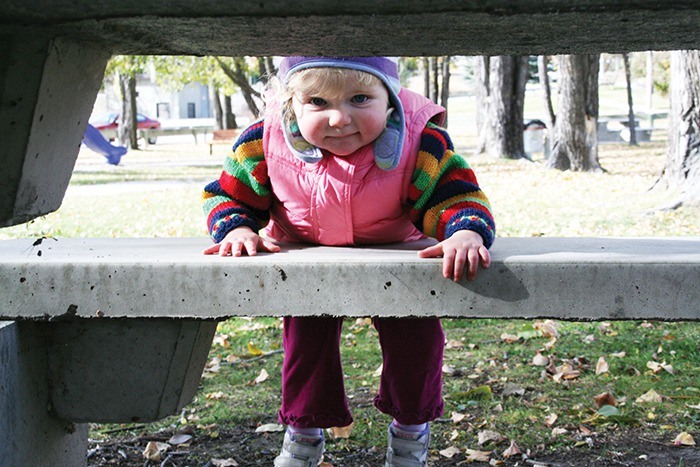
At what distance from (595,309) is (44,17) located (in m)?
1.45

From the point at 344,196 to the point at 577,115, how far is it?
488 inches

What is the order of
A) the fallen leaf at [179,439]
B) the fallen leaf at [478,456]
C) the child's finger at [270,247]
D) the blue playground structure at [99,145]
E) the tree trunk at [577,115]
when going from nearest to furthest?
the child's finger at [270,247], the fallen leaf at [478,456], the fallen leaf at [179,439], the blue playground structure at [99,145], the tree trunk at [577,115]

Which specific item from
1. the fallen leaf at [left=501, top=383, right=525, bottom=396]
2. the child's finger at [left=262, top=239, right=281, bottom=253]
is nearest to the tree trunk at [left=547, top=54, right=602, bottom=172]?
the fallen leaf at [left=501, top=383, right=525, bottom=396]

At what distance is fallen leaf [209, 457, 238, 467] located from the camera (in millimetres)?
3270

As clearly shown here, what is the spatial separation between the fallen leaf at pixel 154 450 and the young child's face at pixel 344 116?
131 centimetres

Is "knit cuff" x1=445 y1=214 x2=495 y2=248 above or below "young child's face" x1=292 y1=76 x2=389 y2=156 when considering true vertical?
below

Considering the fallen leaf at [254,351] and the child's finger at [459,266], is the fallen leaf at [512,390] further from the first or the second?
the child's finger at [459,266]

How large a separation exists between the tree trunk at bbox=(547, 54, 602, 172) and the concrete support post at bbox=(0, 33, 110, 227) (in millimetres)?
12852

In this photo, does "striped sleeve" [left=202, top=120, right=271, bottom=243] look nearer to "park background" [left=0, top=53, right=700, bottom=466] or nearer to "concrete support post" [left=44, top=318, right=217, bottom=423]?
"concrete support post" [left=44, top=318, right=217, bottom=423]

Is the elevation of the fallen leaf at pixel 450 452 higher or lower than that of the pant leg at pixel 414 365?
lower

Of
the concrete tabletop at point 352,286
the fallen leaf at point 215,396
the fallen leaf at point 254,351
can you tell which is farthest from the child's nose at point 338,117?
the fallen leaf at point 254,351

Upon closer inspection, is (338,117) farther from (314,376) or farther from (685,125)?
(685,125)

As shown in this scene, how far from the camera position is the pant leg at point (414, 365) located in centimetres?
299

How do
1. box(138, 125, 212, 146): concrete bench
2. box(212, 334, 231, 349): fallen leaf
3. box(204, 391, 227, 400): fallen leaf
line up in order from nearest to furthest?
box(204, 391, 227, 400): fallen leaf → box(212, 334, 231, 349): fallen leaf → box(138, 125, 212, 146): concrete bench
